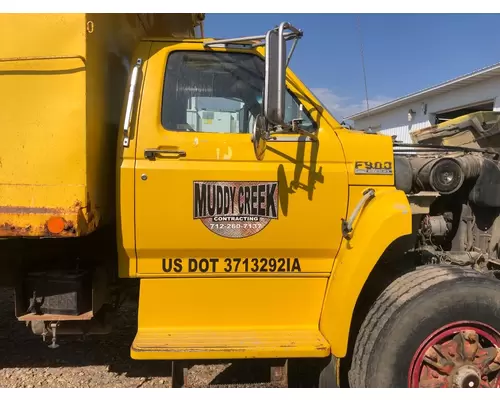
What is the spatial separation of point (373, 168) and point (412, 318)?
969 mm

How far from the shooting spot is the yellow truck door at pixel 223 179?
105 inches

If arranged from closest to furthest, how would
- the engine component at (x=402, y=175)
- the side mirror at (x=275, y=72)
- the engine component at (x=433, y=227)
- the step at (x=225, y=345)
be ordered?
the side mirror at (x=275, y=72)
the step at (x=225, y=345)
the engine component at (x=402, y=175)
the engine component at (x=433, y=227)

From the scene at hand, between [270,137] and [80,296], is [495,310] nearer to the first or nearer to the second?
[270,137]

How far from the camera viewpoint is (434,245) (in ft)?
11.3

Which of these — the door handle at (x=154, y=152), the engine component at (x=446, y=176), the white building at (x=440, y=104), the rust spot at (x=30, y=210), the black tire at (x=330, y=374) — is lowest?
the black tire at (x=330, y=374)

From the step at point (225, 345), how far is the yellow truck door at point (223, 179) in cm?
40

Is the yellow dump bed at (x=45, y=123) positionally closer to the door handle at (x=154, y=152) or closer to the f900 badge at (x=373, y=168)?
the door handle at (x=154, y=152)

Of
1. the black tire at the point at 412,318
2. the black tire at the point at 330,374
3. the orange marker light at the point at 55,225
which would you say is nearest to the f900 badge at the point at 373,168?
the black tire at the point at 412,318

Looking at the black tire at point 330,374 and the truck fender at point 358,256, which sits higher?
the truck fender at point 358,256

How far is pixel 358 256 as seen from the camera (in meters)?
2.67

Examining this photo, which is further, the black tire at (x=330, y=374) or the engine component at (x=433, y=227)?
the engine component at (x=433, y=227)

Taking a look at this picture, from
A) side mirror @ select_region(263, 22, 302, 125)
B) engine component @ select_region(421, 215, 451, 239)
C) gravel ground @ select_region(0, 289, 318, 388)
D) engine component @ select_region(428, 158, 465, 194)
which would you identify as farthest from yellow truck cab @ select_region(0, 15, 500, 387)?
gravel ground @ select_region(0, 289, 318, 388)

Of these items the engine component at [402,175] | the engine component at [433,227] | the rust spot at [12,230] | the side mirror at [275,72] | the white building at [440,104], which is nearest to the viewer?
the side mirror at [275,72]

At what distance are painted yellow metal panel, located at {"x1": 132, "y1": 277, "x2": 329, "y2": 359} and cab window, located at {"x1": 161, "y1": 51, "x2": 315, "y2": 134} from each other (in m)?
1.02
